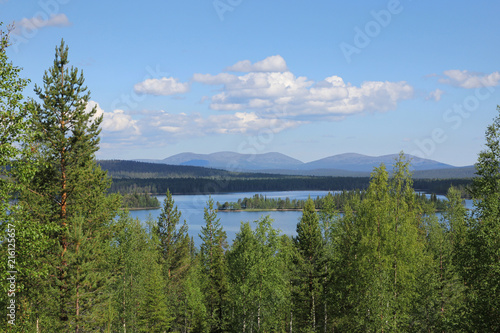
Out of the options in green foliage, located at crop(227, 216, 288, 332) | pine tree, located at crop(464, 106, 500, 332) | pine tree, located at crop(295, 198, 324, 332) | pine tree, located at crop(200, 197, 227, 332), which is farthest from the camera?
pine tree, located at crop(200, 197, 227, 332)

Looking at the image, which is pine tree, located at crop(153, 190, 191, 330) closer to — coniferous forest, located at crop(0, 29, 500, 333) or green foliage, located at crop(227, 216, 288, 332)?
coniferous forest, located at crop(0, 29, 500, 333)

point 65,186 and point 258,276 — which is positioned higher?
point 65,186

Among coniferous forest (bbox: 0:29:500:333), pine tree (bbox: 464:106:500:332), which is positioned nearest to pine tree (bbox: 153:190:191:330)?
coniferous forest (bbox: 0:29:500:333)

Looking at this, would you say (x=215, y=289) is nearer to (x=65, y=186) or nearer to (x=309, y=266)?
(x=309, y=266)

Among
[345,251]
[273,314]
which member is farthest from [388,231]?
[273,314]

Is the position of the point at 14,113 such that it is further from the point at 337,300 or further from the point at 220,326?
the point at 220,326

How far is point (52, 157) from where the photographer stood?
20.7 m

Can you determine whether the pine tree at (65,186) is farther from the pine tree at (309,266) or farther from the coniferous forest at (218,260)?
the pine tree at (309,266)

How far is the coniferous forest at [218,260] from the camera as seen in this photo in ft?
47.2

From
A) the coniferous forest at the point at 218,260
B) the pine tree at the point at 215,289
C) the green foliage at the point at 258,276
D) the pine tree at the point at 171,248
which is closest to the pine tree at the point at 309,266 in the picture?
the coniferous forest at the point at 218,260

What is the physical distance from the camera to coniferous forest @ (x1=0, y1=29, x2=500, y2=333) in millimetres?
14397

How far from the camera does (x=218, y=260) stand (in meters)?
38.8

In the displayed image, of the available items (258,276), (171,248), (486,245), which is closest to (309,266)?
(258,276)

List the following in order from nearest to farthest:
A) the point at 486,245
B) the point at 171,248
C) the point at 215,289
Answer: the point at 486,245 < the point at 215,289 < the point at 171,248
